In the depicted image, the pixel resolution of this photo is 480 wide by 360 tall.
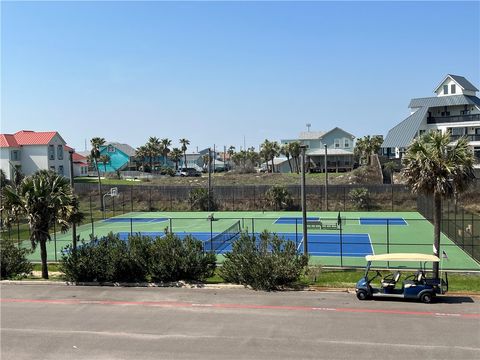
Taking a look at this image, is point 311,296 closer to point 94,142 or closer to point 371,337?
point 371,337

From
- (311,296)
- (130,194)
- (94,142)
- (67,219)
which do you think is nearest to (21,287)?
(67,219)

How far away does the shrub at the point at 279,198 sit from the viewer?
58.8 metres

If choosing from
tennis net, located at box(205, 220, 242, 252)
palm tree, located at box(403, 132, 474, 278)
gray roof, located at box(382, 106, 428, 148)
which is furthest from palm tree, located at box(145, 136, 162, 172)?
palm tree, located at box(403, 132, 474, 278)

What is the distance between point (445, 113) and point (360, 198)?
24.9 meters

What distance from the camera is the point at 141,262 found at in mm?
21125

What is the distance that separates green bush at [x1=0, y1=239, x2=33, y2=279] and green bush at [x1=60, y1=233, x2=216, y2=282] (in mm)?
3470

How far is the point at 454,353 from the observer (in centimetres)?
1195

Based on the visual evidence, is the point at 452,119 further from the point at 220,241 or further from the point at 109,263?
the point at 109,263

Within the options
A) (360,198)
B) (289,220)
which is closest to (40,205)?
(289,220)

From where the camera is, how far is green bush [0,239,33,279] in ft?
77.0

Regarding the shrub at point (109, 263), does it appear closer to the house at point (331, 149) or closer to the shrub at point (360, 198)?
the shrub at point (360, 198)

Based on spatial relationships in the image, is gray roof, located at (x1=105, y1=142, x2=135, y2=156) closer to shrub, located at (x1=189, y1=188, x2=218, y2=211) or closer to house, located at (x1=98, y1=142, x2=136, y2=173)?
house, located at (x1=98, y1=142, x2=136, y2=173)

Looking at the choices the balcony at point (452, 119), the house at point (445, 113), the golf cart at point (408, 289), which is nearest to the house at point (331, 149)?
the house at point (445, 113)

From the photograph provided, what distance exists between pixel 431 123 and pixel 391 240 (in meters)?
40.2
